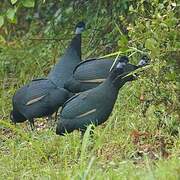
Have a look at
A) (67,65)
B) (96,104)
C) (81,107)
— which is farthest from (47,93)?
(96,104)

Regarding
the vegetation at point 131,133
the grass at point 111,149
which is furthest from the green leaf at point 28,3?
the grass at point 111,149

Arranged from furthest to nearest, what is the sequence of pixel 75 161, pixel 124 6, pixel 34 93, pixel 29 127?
pixel 124 6
pixel 29 127
pixel 34 93
pixel 75 161

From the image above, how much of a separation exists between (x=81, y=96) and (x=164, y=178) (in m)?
1.95

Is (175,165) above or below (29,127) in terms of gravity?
above

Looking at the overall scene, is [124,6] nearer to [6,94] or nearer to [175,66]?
[6,94]

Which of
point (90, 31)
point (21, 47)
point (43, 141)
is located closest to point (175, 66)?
point (43, 141)

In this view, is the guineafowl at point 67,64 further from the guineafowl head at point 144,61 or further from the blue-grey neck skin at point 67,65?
the guineafowl head at point 144,61

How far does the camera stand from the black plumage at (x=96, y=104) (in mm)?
6152

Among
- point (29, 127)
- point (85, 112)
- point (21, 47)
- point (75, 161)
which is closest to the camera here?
point (75, 161)

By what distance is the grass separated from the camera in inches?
195

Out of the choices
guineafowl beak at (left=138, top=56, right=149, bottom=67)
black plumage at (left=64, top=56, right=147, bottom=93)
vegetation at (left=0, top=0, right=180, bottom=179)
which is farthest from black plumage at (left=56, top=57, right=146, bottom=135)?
black plumage at (left=64, top=56, right=147, bottom=93)

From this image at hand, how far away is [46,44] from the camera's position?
9.38 metres

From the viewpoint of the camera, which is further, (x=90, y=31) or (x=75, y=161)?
(x=90, y=31)

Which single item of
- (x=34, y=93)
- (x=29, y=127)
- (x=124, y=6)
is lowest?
(x=29, y=127)
